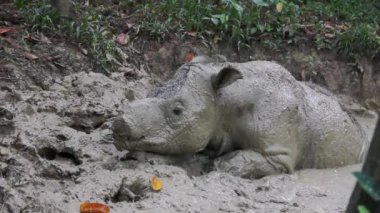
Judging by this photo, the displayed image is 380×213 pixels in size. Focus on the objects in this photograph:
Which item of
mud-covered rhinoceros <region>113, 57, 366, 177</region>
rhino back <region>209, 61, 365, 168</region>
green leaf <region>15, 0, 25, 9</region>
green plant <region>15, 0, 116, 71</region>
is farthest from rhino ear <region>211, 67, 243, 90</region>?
green leaf <region>15, 0, 25, 9</region>

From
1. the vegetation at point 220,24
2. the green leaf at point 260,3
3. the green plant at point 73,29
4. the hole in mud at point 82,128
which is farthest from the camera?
the green leaf at point 260,3

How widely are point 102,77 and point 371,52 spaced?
3.13 metres

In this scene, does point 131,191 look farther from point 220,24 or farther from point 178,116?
point 220,24

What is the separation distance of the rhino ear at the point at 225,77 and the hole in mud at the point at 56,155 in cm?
113

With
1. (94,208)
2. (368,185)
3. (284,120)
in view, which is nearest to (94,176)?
(94,208)

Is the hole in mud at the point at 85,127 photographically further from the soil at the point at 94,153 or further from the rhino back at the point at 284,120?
the rhino back at the point at 284,120

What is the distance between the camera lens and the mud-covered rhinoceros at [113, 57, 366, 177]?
16.0 ft

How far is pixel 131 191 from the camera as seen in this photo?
441cm

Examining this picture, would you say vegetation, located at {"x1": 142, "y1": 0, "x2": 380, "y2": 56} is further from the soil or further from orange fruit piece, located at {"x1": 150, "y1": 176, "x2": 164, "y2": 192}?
orange fruit piece, located at {"x1": 150, "y1": 176, "x2": 164, "y2": 192}

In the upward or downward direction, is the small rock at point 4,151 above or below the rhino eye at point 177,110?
below

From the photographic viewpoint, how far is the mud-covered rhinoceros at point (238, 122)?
16.0ft

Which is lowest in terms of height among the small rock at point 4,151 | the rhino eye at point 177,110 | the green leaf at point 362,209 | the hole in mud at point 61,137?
the hole in mud at point 61,137

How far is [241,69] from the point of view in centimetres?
529

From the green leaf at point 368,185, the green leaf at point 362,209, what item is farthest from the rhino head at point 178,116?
the green leaf at point 368,185
